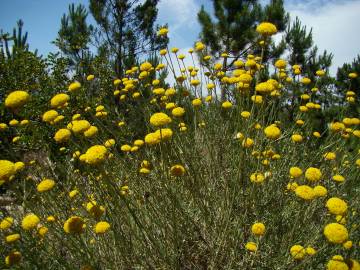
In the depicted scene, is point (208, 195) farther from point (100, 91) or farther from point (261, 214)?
point (100, 91)

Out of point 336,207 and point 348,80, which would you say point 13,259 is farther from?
point 348,80

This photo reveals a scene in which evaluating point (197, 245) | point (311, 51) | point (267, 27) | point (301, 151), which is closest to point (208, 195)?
point (197, 245)

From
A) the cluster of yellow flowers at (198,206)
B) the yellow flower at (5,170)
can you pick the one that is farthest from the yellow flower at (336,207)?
the yellow flower at (5,170)

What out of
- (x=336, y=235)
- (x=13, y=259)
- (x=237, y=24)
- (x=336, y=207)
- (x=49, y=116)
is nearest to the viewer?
(x=336, y=235)

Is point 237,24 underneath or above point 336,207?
above

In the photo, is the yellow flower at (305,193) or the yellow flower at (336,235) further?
the yellow flower at (305,193)

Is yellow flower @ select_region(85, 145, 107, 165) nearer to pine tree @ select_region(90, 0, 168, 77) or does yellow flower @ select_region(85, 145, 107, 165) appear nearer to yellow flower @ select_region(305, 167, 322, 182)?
yellow flower @ select_region(305, 167, 322, 182)

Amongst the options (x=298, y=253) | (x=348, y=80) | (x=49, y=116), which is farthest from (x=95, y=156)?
(x=348, y=80)

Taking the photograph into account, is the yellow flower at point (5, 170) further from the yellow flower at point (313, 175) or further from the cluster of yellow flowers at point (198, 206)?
the yellow flower at point (313, 175)

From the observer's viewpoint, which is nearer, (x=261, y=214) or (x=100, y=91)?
(x=261, y=214)

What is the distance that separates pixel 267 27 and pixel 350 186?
4.65 feet

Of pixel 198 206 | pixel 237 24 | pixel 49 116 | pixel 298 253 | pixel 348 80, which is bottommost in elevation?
pixel 298 253

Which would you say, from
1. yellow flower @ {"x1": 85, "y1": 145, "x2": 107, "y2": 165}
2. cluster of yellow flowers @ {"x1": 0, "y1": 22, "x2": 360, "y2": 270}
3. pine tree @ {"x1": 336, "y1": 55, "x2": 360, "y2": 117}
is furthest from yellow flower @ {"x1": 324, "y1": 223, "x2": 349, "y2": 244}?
pine tree @ {"x1": 336, "y1": 55, "x2": 360, "y2": 117}

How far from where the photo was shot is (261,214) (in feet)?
6.55
